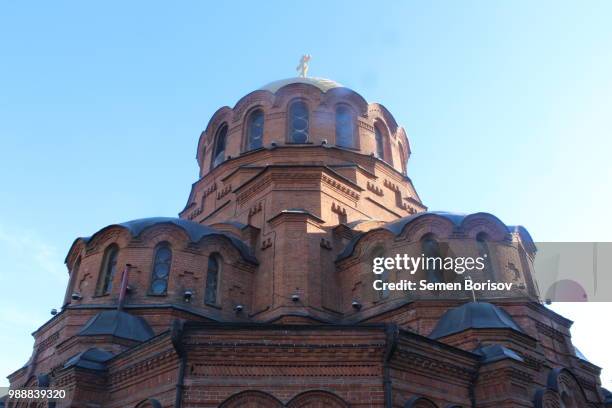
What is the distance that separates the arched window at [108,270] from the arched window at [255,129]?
640 cm

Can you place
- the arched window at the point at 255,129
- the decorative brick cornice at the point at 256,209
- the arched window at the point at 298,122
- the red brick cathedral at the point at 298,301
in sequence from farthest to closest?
1. the arched window at the point at 255,129
2. the arched window at the point at 298,122
3. the decorative brick cornice at the point at 256,209
4. the red brick cathedral at the point at 298,301

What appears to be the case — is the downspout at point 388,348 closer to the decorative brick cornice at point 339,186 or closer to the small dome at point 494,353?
the small dome at point 494,353

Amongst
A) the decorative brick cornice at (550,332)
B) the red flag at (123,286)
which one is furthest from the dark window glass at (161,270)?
the decorative brick cornice at (550,332)

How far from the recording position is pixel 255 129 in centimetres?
1945

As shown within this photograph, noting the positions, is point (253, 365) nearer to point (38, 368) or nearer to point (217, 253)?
point (217, 253)

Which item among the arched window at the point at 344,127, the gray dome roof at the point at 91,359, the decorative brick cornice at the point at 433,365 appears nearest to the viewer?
the decorative brick cornice at the point at 433,365

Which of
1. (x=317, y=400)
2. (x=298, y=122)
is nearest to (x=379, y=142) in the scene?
(x=298, y=122)

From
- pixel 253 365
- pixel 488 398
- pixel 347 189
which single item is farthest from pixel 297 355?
pixel 347 189

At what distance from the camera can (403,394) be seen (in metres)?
9.23

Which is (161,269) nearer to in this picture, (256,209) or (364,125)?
(256,209)

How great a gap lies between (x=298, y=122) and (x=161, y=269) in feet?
25.2

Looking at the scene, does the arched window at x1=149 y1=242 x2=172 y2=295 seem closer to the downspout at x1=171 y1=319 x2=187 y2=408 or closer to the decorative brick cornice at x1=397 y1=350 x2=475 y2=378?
the downspout at x1=171 y1=319 x2=187 y2=408

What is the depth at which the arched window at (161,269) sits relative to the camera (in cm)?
1344

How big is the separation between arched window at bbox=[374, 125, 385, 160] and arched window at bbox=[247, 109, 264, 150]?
13.7 feet
